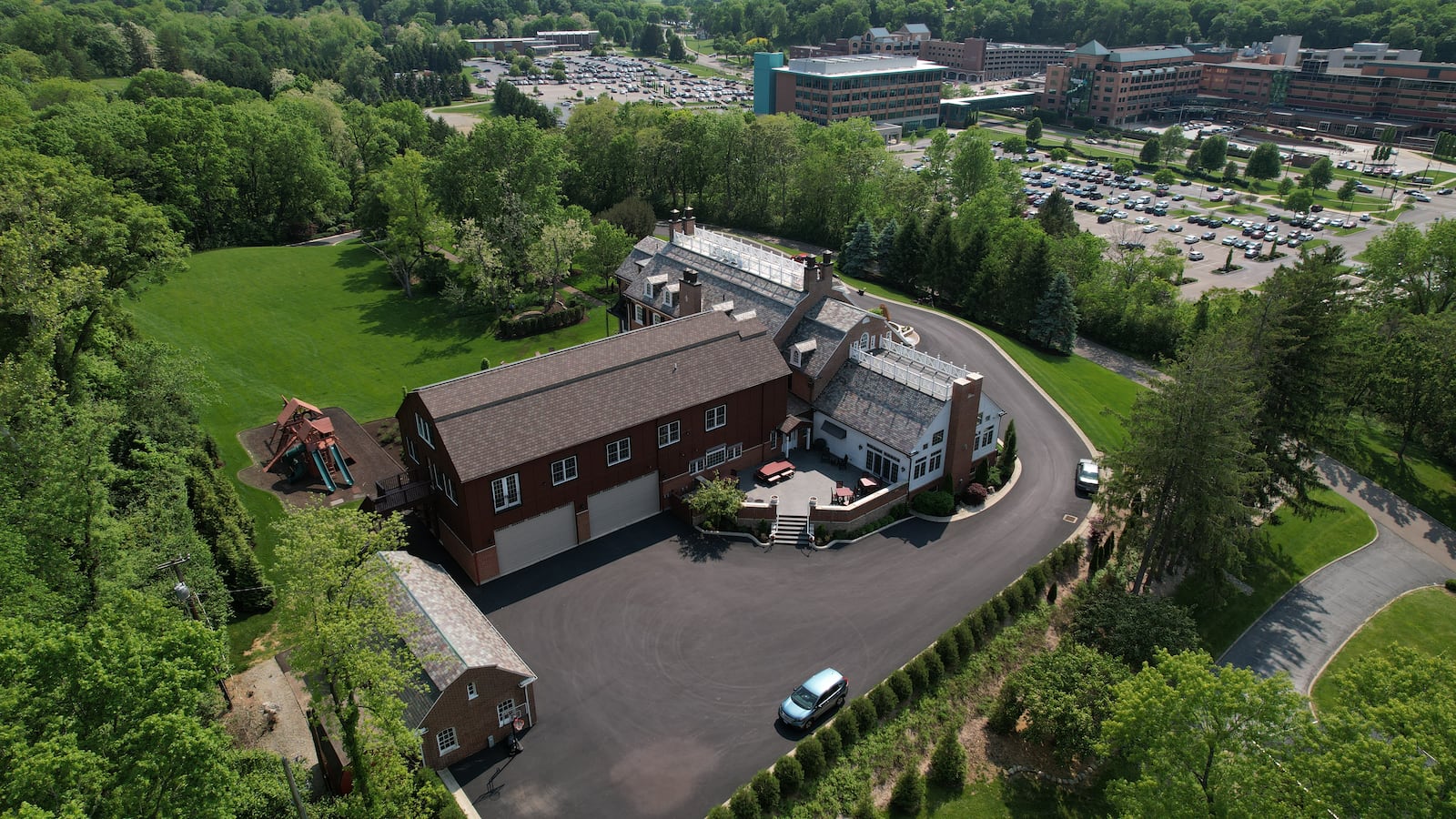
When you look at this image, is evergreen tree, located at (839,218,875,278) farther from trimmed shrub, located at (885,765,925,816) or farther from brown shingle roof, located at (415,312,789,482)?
trimmed shrub, located at (885,765,925,816)

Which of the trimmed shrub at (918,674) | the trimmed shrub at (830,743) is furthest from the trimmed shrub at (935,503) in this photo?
the trimmed shrub at (830,743)

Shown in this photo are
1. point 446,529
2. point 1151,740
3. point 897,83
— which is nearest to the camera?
point 1151,740

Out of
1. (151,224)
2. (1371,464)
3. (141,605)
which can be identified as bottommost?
(1371,464)

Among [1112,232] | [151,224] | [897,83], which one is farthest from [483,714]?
[897,83]

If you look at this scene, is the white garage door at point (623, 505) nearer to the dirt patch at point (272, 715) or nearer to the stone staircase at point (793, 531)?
the stone staircase at point (793, 531)

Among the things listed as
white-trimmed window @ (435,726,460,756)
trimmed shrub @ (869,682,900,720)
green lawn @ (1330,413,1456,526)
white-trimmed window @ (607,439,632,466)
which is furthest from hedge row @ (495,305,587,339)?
green lawn @ (1330,413,1456,526)

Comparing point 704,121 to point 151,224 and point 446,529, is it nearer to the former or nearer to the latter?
point 151,224

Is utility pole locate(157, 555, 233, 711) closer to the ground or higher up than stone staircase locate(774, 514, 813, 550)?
higher up
